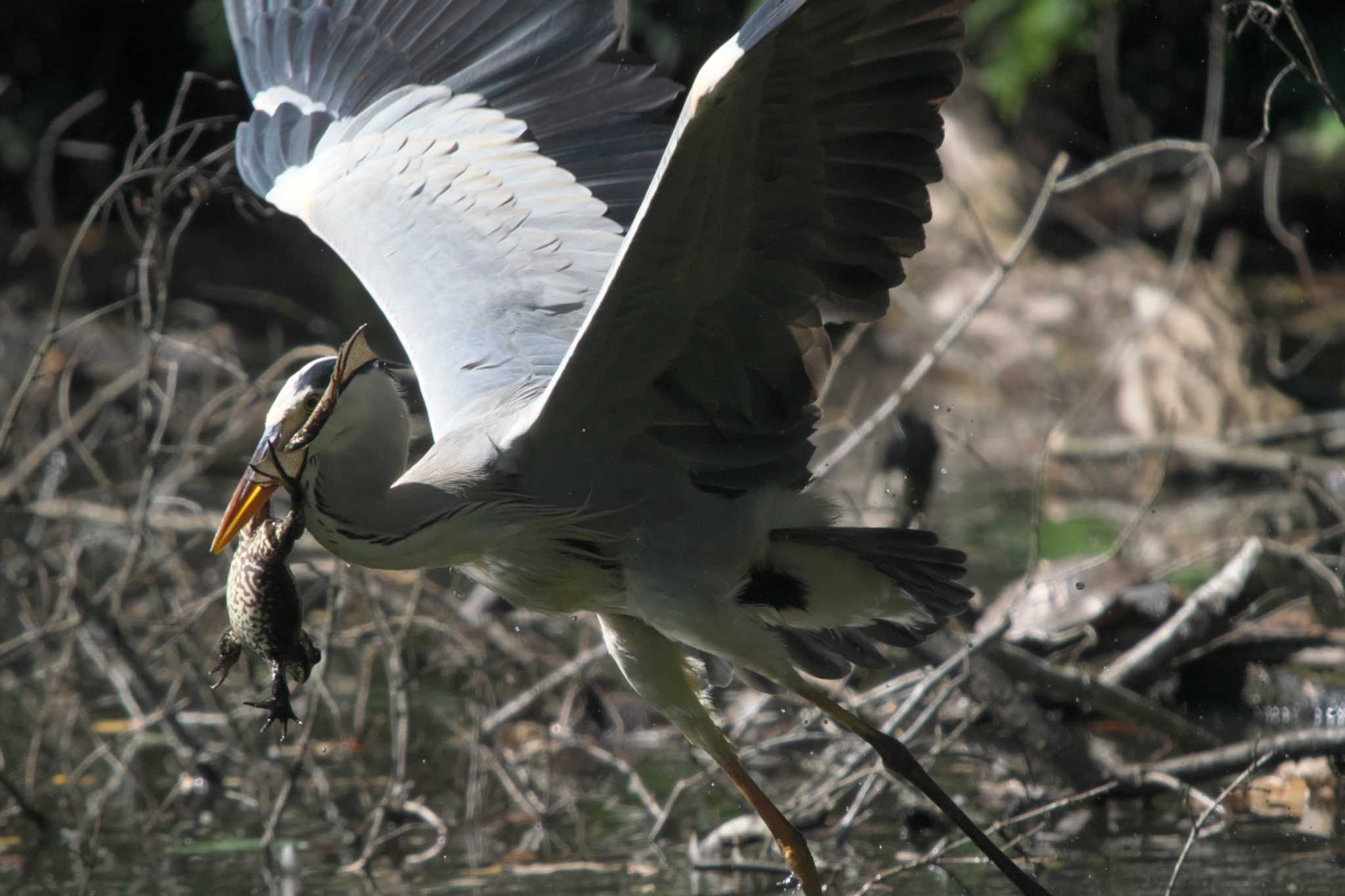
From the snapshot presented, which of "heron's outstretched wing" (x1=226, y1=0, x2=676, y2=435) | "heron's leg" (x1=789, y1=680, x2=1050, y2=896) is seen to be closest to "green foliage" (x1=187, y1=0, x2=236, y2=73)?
"heron's outstretched wing" (x1=226, y1=0, x2=676, y2=435)

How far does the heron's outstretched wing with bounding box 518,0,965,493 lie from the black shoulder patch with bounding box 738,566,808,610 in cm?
21

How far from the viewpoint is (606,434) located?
3.62 metres

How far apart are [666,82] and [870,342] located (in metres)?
6.42

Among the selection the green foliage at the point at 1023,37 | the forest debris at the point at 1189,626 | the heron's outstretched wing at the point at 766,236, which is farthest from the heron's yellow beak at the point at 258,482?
the green foliage at the point at 1023,37

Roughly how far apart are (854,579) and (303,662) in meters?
1.22

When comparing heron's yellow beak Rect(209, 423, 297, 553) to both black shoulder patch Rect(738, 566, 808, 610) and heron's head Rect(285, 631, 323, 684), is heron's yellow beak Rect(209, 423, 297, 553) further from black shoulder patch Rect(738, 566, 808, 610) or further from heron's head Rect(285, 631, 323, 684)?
black shoulder patch Rect(738, 566, 808, 610)

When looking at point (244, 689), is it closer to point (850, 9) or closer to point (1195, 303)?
point (850, 9)

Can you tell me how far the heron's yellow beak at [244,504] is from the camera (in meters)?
3.23

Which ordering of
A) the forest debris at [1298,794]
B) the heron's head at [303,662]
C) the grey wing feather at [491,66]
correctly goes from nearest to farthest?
1. the heron's head at [303,662]
2. the forest debris at [1298,794]
3. the grey wing feather at [491,66]

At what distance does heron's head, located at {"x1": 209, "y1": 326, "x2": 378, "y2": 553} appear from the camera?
3.23 meters

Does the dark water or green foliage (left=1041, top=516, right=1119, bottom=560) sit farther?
green foliage (left=1041, top=516, right=1119, bottom=560)

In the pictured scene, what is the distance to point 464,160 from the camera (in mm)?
4496

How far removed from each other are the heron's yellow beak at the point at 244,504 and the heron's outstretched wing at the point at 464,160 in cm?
80

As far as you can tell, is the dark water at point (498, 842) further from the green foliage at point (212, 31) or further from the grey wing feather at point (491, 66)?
the green foliage at point (212, 31)
